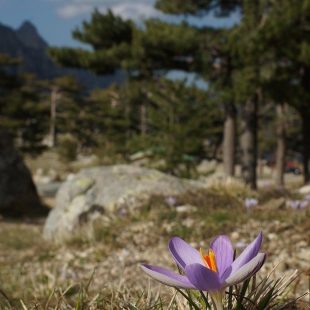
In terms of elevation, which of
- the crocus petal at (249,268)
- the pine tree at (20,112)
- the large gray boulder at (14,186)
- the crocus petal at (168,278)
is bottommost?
the large gray boulder at (14,186)

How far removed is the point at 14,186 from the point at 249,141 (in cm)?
784

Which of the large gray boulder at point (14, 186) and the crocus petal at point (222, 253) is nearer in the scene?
the crocus petal at point (222, 253)

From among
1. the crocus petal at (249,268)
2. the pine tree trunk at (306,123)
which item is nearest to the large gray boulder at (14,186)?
the pine tree trunk at (306,123)

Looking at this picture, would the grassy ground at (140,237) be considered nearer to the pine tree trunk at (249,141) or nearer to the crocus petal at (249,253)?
the crocus petal at (249,253)

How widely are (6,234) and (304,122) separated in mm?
10449

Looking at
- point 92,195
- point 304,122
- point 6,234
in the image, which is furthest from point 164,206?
point 304,122

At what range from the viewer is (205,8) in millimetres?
14844

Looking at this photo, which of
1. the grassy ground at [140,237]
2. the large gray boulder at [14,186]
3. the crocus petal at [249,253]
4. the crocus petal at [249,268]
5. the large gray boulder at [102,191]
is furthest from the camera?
the large gray boulder at [14,186]

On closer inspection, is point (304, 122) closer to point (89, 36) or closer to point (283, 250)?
point (89, 36)

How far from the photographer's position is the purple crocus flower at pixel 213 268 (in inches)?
40.0

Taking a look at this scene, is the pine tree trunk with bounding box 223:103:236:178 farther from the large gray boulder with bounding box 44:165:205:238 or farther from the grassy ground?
the grassy ground

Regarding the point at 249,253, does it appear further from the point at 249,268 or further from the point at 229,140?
the point at 229,140

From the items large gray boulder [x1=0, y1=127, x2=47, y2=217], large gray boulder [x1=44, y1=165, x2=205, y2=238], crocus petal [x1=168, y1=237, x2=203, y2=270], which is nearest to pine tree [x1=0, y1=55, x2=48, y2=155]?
large gray boulder [x1=0, y1=127, x2=47, y2=217]

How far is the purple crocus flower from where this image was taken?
1.02 meters
